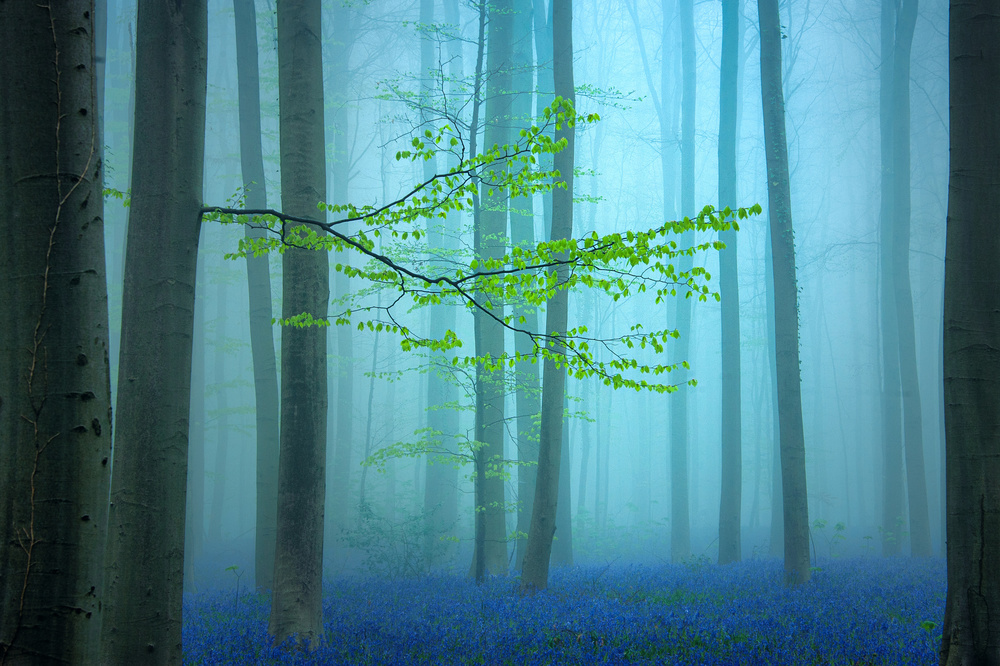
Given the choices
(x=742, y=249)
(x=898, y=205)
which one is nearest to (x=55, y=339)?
(x=898, y=205)

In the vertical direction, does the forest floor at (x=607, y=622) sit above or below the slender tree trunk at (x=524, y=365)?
below

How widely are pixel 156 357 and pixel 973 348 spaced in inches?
244

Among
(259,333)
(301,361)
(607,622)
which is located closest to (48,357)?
(301,361)

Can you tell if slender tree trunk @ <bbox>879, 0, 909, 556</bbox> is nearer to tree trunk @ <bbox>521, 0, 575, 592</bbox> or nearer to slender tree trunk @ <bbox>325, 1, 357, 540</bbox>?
tree trunk @ <bbox>521, 0, 575, 592</bbox>

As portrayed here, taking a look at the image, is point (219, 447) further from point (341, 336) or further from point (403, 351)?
point (403, 351)

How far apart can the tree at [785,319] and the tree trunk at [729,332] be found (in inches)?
139

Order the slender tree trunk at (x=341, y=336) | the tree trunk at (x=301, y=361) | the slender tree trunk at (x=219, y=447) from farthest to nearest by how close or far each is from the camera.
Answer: the slender tree trunk at (x=219, y=447)
the slender tree trunk at (x=341, y=336)
the tree trunk at (x=301, y=361)

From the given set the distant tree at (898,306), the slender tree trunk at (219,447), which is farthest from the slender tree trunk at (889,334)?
the slender tree trunk at (219,447)

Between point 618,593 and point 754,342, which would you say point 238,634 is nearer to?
point 618,593

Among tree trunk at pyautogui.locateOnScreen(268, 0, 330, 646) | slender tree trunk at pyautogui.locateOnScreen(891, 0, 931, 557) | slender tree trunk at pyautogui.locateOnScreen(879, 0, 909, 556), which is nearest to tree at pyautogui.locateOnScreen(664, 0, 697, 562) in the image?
slender tree trunk at pyautogui.locateOnScreen(879, 0, 909, 556)

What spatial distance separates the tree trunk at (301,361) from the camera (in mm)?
6891

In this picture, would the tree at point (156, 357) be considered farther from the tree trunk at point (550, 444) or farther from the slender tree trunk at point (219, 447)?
the slender tree trunk at point (219, 447)

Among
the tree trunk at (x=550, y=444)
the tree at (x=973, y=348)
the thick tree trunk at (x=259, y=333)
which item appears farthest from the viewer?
the thick tree trunk at (x=259, y=333)

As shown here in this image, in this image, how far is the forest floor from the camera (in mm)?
5961
